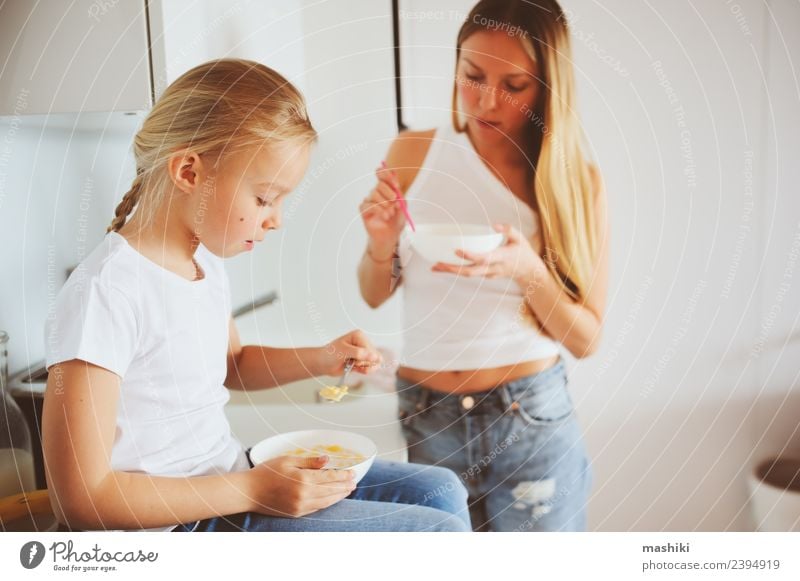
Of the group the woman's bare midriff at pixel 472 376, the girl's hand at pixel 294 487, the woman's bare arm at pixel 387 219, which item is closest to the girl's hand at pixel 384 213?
the woman's bare arm at pixel 387 219

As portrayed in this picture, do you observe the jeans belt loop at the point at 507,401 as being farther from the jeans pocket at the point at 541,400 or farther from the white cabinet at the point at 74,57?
the white cabinet at the point at 74,57

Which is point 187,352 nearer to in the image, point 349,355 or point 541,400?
point 349,355

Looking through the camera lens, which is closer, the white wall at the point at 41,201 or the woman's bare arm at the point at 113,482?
the woman's bare arm at the point at 113,482

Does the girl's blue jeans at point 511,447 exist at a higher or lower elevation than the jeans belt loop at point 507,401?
lower

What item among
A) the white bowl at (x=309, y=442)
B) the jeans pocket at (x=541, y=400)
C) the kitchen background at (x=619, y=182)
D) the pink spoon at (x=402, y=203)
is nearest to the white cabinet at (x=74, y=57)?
the kitchen background at (x=619, y=182)

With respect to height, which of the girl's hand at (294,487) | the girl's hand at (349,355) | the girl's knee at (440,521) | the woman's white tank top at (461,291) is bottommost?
the girl's knee at (440,521)

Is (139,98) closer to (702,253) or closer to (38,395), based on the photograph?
(38,395)

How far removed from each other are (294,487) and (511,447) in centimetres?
24

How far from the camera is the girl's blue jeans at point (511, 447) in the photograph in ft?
2.68

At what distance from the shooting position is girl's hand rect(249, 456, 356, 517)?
2.55 ft

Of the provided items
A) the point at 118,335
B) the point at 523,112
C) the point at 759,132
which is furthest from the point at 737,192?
the point at 118,335

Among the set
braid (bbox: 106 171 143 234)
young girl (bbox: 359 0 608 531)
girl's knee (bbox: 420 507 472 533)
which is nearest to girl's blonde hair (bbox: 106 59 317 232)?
braid (bbox: 106 171 143 234)

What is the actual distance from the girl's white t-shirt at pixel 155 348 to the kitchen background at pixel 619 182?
42 millimetres

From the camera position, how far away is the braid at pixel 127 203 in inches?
30.9
